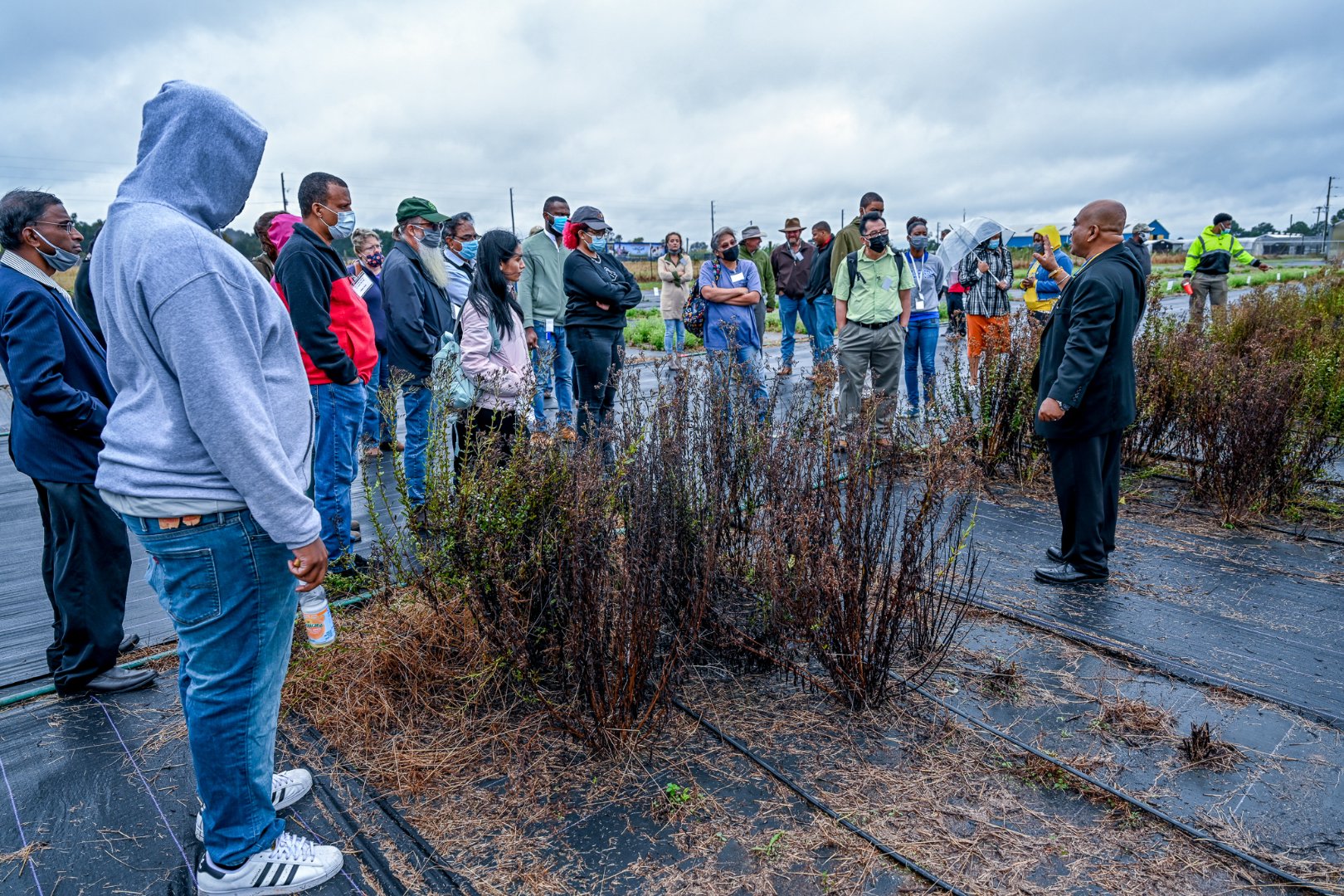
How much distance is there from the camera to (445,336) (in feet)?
17.0

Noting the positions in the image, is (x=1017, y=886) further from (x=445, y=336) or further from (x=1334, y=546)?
(x=445, y=336)

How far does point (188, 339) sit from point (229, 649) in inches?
29.3

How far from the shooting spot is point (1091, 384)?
3.94 meters

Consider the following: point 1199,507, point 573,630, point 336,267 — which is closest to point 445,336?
point 336,267

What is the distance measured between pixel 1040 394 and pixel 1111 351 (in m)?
0.40

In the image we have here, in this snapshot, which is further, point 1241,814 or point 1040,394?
point 1040,394

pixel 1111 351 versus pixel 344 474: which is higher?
pixel 1111 351

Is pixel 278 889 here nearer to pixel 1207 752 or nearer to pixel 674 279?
pixel 1207 752

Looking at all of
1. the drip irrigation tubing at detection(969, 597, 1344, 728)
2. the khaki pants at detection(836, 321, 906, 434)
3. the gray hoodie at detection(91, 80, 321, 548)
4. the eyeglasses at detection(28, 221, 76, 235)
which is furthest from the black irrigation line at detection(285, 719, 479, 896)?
the khaki pants at detection(836, 321, 906, 434)

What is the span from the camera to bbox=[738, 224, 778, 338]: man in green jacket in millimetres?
7073

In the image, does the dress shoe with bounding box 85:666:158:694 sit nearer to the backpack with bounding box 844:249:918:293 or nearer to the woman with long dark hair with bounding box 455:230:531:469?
the woman with long dark hair with bounding box 455:230:531:469

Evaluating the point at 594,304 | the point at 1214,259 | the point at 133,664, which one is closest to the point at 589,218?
the point at 594,304

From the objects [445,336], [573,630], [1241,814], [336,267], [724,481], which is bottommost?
[1241,814]

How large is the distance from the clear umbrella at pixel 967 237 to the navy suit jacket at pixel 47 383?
22.8 feet
